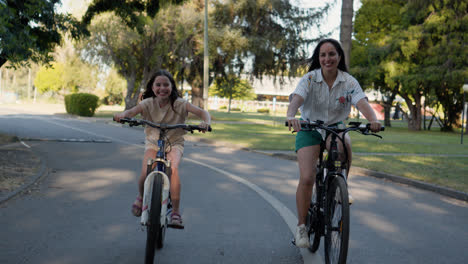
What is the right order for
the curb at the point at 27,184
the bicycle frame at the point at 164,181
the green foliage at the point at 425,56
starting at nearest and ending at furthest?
the bicycle frame at the point at 164,181
the curb at the point at 27,184
the green foliage at the point at 425,56

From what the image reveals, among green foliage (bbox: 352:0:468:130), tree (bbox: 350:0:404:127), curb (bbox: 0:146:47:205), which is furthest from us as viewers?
tree (bbox: 350:0:404:127)

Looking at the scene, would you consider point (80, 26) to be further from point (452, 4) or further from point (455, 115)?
point (455, 115)

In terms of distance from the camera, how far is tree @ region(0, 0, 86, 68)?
9.34 m

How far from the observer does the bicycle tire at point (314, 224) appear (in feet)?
14.3

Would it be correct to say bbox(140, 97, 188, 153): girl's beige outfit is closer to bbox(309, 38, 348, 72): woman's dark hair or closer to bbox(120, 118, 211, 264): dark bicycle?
bbox(120, 118, 211, 264): dark bicycle

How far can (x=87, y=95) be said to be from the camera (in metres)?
38.3

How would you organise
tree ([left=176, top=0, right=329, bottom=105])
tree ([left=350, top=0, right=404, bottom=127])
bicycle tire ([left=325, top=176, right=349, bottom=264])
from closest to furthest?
bicycle tire ([left=325, top=176, right=349, bottom=264]), tree ([left=350, top=0, right=404, bottom=127]), tree ([left=176, top=0, right=329, bottom=105])

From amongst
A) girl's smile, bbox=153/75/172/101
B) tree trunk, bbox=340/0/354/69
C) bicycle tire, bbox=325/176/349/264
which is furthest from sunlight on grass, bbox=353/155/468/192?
girl's smile, bbox=153/75/172/101

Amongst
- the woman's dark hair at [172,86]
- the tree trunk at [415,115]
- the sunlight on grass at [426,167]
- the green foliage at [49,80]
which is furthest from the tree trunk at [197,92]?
the green foliage at [49,80]

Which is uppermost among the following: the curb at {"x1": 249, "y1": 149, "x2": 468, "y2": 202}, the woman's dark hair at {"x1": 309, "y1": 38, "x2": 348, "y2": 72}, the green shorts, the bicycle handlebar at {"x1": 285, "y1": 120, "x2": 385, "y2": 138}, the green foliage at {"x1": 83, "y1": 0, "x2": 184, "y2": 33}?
the green foliage at {"x1": 83, "y1": 0, "x2": 184, "y2": 33}

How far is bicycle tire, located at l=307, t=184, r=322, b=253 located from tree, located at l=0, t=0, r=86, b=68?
6212 mm

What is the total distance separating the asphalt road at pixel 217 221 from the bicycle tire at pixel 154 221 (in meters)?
0.45

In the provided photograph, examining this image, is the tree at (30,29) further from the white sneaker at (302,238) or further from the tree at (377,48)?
the tree at (377,48)

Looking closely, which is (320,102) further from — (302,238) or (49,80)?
(49,80)
